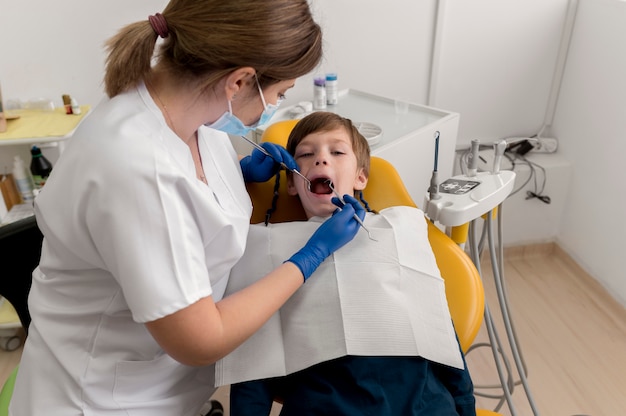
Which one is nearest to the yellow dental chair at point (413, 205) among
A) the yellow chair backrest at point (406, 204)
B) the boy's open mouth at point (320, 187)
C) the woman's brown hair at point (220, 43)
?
the yellow chair backrest at point (406, 204)

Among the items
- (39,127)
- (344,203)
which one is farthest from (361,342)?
(39,127)

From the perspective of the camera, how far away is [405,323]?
105 centimetres

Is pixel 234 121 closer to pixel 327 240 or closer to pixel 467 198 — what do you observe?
pixel 327 240

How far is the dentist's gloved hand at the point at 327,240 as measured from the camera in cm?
102

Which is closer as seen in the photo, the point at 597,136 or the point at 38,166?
the point at 38,166

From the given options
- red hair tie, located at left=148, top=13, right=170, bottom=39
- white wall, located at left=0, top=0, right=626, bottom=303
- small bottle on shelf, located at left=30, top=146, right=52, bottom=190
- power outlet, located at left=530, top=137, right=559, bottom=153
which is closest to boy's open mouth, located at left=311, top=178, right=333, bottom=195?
red hair tie, located at left=148, top=13, right=170, bottom=39

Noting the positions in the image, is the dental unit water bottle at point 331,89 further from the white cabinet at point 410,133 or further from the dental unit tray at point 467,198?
the dental unit tray at point 467,198

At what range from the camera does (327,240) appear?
1077 millimetres

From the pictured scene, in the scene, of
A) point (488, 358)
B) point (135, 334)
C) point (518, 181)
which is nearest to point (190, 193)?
point (135, 334)

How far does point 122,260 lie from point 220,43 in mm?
372

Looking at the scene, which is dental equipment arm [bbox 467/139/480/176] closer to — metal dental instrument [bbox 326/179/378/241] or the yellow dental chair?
the yellow dental chair

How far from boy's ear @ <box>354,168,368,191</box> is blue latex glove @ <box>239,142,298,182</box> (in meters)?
0.18

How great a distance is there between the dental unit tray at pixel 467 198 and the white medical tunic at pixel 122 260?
0.48 meters

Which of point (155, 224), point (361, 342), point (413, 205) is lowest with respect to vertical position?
point (361, 342)
